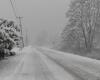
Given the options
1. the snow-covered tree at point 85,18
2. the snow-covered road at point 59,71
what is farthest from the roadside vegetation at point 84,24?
the snow-covered road at point 59,71

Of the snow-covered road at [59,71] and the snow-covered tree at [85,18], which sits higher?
the snow-covered tree at [85,18]

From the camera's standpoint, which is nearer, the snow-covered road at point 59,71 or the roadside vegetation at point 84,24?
the snow-covered road at point 59,71

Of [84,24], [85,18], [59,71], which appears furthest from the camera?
[84,24]

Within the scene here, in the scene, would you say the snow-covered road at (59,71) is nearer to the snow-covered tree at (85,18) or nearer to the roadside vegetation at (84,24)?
the roadside vegetation at (84,24)

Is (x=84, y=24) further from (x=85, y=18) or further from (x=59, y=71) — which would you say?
(x=59, y=71)

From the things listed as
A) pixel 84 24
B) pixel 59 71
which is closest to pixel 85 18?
pixel 84 24

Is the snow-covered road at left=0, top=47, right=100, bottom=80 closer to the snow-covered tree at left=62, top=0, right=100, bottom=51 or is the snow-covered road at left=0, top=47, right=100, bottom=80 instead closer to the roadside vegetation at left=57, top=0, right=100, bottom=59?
the roadside vegetation at left=57, top=0, right=100, bottom=59

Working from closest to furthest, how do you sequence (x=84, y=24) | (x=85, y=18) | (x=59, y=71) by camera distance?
1. (x=59, y=71)
2. (x=85, y=18)
3. (x=84, y=24)

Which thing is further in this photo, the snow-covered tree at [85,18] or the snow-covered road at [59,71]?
the snow-covered tree at [85,18]

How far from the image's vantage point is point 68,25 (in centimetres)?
3681

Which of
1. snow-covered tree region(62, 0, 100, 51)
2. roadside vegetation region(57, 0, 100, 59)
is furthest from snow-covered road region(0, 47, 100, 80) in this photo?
snow-covered tree region(62, 0, 100, 51)

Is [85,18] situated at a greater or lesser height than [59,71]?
greater

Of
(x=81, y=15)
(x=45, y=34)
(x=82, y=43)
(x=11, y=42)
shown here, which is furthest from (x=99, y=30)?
(x=45, y=34)

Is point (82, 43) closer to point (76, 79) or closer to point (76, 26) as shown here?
point (76, 26)
